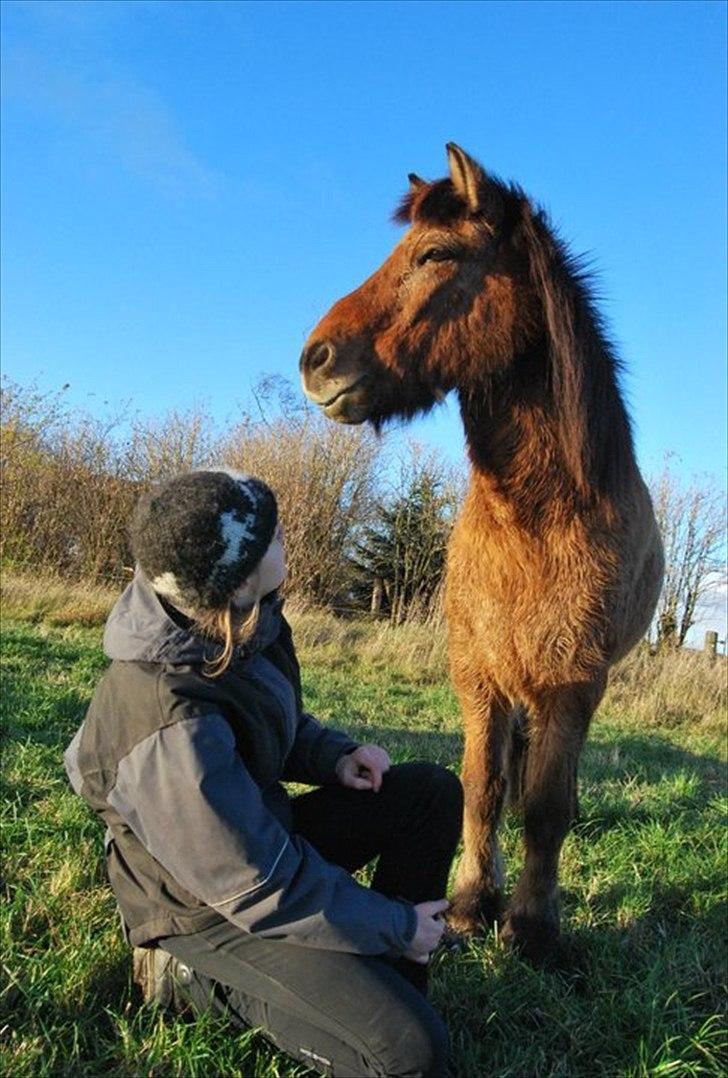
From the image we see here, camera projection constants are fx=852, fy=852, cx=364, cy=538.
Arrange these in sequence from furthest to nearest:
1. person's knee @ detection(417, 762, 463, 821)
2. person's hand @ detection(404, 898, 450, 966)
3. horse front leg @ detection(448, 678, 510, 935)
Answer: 1. horse front leg @ detection(448, 678, 510, 935)
2. person's knee @ detection(417, 762, 463, 821)
3. person's hand @ detection(404, 898, 450, 966)

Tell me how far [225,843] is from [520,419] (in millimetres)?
2141

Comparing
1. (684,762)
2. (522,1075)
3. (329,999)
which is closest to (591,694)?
(522,1075)

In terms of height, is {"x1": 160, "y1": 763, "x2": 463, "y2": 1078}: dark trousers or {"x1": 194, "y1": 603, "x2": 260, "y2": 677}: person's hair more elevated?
{"x1": 194, "y1": 603, "x2": 260, "y2": 677}: person's hair

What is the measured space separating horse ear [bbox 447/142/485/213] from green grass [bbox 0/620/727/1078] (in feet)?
9.46

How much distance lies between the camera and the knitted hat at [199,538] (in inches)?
86.0

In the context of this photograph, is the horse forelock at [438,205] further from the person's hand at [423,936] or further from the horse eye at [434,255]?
the person's hand at [423,936]

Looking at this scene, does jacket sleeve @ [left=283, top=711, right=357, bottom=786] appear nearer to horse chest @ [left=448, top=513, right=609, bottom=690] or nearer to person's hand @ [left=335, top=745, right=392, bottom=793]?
person's hand @ [left=335, top=745, right=392, bottom=793]

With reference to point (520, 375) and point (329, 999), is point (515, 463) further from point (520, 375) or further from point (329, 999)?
point (329, 999)

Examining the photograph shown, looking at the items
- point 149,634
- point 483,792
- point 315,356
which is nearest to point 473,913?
point 483,792

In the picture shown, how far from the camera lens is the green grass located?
217 cm

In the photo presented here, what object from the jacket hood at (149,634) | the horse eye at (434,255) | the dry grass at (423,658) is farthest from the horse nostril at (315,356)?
the dry grass at (423,658)

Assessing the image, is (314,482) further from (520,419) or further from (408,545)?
(520,419)

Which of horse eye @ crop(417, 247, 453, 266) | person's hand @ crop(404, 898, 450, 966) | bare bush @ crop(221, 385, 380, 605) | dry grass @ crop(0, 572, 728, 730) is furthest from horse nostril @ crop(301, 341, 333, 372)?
bare bush @ crop(221, 385, 380, 605)

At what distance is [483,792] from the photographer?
3.71 metres
